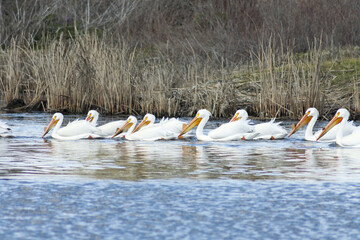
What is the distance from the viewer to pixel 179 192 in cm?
741

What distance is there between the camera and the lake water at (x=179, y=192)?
235 inches

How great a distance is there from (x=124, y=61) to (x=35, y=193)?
9.20 metres

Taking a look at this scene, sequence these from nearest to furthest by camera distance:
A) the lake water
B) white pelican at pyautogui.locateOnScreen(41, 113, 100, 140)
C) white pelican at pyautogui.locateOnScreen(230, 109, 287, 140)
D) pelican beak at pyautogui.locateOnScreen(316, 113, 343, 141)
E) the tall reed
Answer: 1. the lake water
2. pelican beak at pyautogui.locateOnScreen(316, 113, 343, 141)
3. white pelican at pyautogui.locateOnScreen(230, 109, 287, 140)
4. white pelican at pyautogui.locateOnScreen(41, 113, 100, 140)
5. the tall reed

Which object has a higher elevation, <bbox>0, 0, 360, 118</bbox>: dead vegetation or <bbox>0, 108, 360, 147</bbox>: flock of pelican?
<bbox>0, 0, 360, 118</bbox>: dead vegetation

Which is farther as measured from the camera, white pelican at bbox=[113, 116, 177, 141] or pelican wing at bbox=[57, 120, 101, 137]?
pelican wing at bbox=[57, 120, 101, 137]

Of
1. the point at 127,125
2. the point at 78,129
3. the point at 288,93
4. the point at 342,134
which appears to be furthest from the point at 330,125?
the point at 78,129

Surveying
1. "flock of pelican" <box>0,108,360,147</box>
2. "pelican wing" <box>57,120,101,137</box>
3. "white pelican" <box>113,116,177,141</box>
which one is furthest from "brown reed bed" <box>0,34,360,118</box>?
"pelican wing" <box>57,120,101,137</box>

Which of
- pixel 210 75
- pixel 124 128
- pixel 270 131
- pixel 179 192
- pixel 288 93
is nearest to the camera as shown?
pixel 179 192

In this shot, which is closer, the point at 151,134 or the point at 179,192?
the point at 179,192

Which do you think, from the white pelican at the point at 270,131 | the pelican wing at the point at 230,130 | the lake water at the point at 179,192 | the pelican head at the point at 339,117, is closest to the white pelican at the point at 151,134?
the pelican wing at the point at 230,130

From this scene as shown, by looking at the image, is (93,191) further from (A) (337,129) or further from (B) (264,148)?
(A) (337,129)

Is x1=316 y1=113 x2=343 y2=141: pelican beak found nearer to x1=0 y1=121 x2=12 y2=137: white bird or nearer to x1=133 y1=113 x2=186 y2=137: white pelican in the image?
x1=133 y1=113 x2=186 y2=137: white pelican

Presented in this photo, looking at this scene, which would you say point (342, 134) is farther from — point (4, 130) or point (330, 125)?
point (4, 130)

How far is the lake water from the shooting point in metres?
5.96
